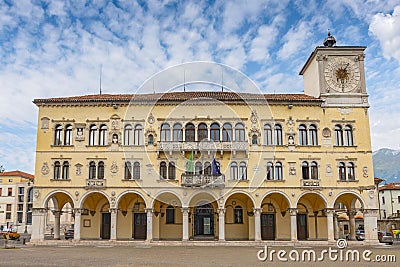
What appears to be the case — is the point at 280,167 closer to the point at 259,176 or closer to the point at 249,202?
the point at 259,176

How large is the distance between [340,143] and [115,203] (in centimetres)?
2018

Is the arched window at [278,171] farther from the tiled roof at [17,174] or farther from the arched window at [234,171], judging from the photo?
the tiled roof at [17,174]

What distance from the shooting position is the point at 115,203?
37531 millimetres

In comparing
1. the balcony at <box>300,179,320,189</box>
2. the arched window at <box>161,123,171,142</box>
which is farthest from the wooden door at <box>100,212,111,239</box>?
the balcony at <box>300,179,320,189</box>

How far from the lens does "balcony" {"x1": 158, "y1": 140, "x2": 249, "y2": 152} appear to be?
37688 mm

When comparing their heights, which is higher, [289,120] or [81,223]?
[289,120]

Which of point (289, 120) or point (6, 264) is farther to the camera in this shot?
point (289, 120)

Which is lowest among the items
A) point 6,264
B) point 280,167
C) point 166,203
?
point 6,264

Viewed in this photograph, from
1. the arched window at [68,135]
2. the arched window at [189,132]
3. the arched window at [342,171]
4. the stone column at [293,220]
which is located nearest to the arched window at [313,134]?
the arched window at [342,171]

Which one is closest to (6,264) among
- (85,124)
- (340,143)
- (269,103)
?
(85,124)

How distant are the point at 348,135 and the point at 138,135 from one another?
18.4m

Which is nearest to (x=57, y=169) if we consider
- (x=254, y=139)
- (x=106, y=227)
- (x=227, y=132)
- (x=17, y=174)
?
(x=106, y=227)

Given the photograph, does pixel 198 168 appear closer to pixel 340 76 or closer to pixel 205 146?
pixel 205 146

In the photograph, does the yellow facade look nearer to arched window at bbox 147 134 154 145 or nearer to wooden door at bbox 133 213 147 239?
arched window at bbox 147 134 154 145
